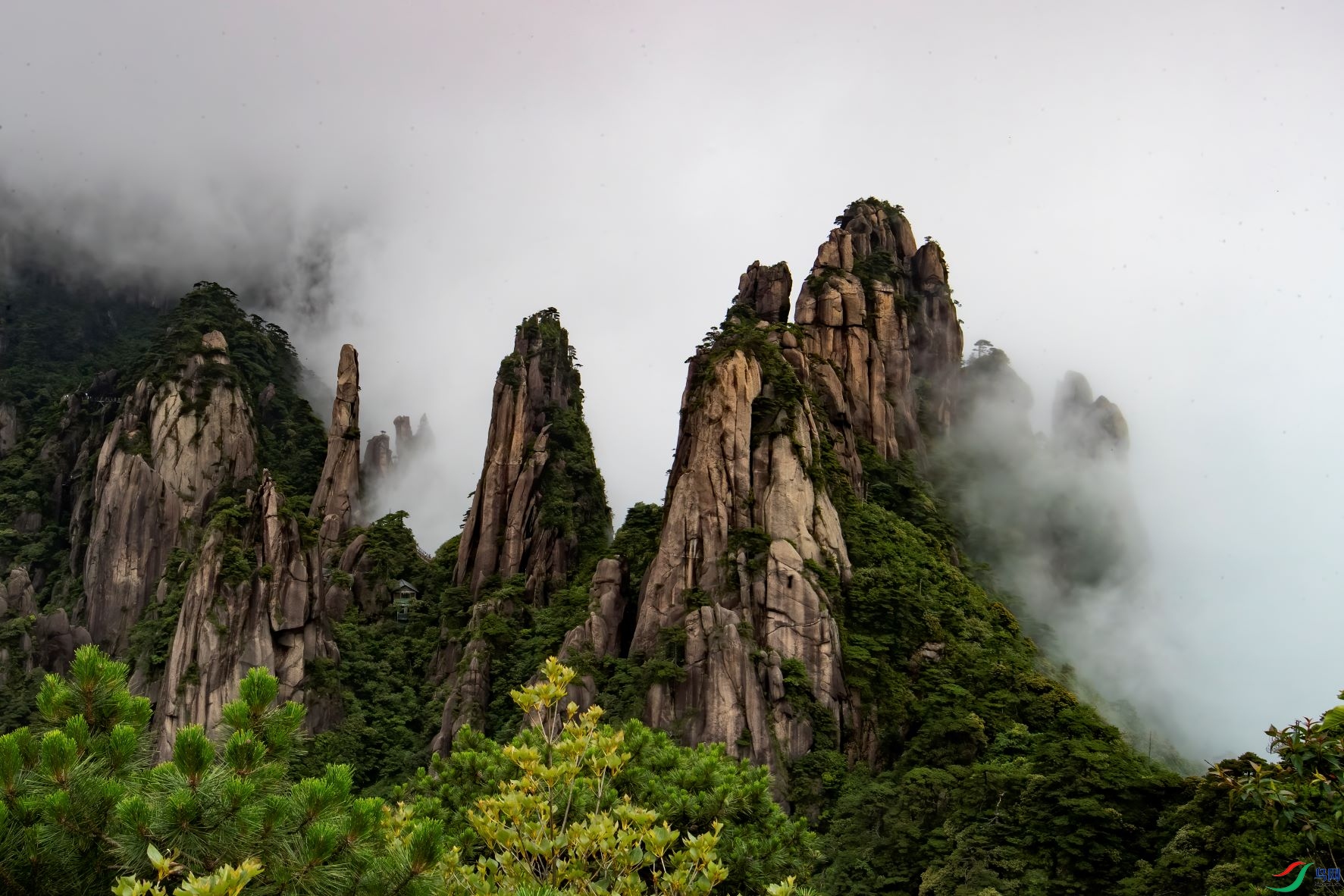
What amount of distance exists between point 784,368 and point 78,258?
9679cm

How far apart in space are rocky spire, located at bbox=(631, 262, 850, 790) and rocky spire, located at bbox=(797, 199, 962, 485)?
9493mm

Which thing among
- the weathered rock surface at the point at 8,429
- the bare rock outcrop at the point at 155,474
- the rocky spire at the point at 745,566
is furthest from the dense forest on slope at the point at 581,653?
the weathered rock surface at the point at 8,429

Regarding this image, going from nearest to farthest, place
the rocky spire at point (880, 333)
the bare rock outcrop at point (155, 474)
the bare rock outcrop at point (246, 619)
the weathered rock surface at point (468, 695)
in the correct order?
the weathered rock surface at point (468, 695)
the bare rock outcrop at point (246, 619)
the rocky spire at point (880, 333)
the bare rock outcrop at point (155, 474)

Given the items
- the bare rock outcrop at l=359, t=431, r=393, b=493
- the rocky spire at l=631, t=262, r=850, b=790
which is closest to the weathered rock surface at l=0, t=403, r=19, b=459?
the bare rock outcrop at l=359, t=431, r=393, b=493

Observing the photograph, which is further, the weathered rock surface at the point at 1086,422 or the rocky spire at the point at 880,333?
the weathered rock surface at the point at 1086,422

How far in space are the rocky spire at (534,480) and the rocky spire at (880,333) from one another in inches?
705

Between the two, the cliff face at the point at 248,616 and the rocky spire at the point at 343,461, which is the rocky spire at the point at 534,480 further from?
the rocky spire at the point at 343,461

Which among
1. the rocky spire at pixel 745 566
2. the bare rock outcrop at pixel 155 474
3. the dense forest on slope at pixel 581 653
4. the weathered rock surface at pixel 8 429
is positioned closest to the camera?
the dense forest on slope at pixel 581 653

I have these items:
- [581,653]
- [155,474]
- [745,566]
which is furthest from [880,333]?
[155,474]

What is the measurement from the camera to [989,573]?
61.6 meters

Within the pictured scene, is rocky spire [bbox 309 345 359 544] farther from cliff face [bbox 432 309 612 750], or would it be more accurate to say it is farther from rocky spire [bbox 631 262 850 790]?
rocky spire [bbox 631 262 850 790]

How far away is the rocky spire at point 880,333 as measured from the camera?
61.8 m

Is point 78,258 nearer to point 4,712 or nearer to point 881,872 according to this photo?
point 4,712

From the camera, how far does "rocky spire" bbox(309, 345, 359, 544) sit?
2783 inches
